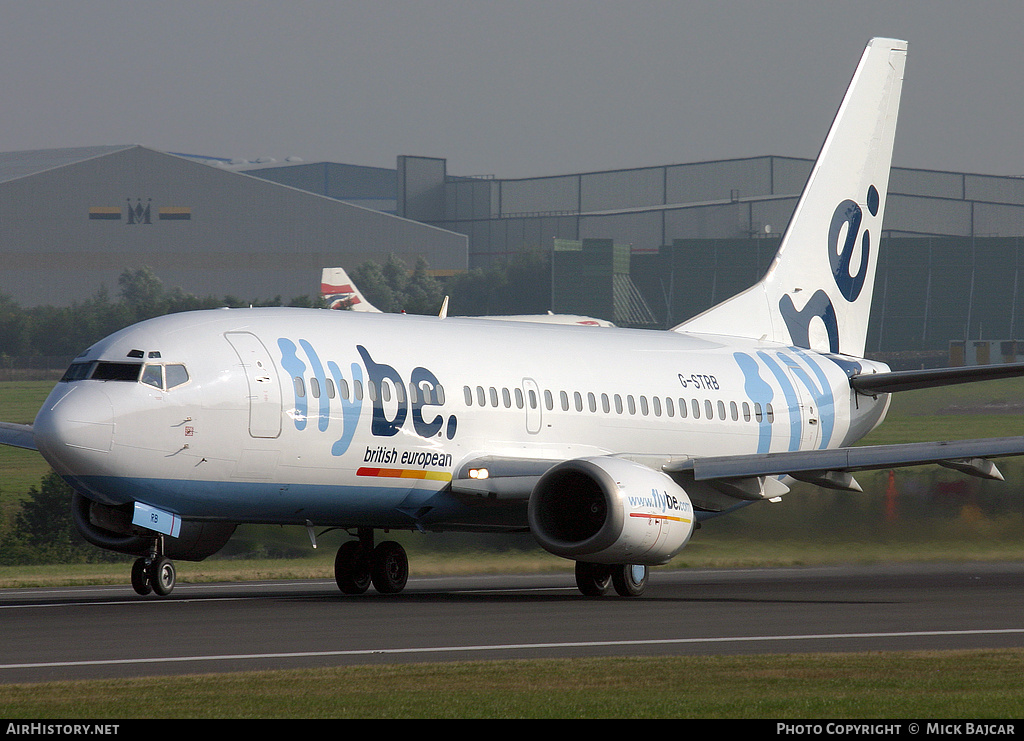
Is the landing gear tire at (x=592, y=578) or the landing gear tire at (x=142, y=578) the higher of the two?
the landing gear tire at (x=142, y=578)

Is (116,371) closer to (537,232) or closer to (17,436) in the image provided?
(17,436)

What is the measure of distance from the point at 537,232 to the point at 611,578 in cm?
8977

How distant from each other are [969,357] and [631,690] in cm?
7465

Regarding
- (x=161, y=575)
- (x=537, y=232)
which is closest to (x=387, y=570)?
(x=161, y=575)

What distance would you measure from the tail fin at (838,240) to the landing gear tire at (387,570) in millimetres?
9355

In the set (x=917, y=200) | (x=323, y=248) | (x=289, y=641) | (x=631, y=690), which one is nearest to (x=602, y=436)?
(x=289, y=641)

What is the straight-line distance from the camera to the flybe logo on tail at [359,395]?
2052 cm

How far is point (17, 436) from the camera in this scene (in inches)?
906

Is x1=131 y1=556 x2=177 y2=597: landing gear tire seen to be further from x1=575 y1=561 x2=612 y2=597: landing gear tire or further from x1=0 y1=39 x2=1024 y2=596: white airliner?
x1=575 y1=561 x2=612 y2=597: landing gear tire

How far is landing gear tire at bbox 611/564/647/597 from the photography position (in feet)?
76.4

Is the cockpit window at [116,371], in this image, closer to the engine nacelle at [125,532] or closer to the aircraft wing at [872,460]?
the engine nacelle at [125,532]

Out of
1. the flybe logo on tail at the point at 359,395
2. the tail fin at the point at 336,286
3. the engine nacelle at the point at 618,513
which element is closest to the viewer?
the flybe logo on tail at the point at 359,395

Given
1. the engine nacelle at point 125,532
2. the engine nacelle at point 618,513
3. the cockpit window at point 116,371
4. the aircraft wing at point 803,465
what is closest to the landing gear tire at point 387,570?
the aircraft wing at point 803,465

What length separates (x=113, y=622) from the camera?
17.7 m
